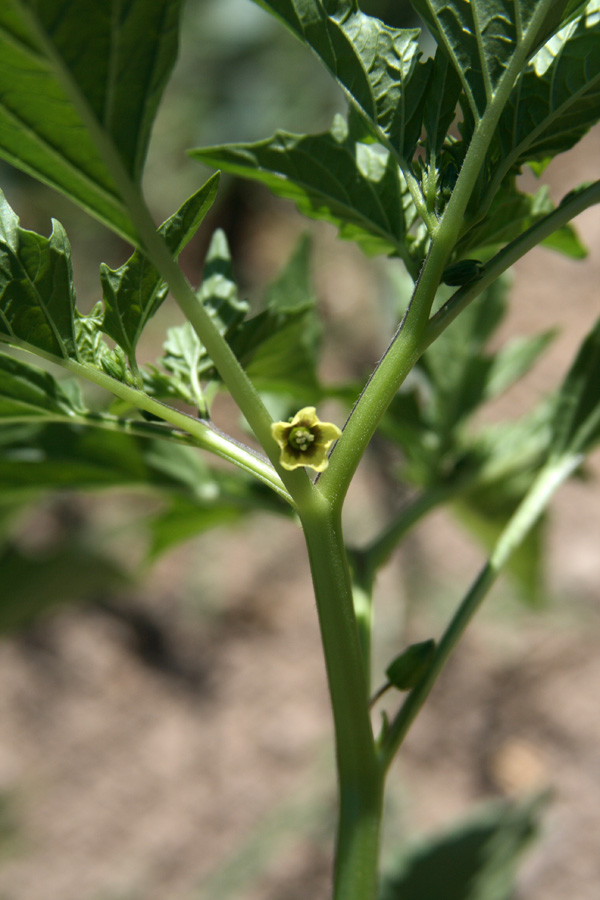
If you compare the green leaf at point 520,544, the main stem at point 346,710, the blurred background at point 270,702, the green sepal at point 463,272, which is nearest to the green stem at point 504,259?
the green sepal at point 463,272

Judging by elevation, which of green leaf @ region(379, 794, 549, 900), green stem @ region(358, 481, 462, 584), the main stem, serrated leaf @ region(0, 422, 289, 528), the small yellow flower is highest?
serrated leaf @ region(0, 422, 289, 528)

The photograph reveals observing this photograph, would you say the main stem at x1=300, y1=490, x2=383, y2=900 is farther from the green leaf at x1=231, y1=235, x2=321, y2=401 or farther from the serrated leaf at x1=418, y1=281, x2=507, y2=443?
the serrated leaf at x1=418, y1=281, x2=507, y2=443

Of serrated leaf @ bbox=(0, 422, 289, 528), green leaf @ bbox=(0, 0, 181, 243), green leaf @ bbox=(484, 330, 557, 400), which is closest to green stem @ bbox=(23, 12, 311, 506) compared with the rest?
green leaf @ bbox=(0, 0, 181, 243)

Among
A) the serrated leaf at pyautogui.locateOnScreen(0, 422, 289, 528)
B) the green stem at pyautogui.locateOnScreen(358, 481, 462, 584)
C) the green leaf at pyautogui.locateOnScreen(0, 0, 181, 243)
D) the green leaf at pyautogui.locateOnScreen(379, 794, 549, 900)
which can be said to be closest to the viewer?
the green leaf at pyautogui.locateOnScreen(0, 0, 181, 243)

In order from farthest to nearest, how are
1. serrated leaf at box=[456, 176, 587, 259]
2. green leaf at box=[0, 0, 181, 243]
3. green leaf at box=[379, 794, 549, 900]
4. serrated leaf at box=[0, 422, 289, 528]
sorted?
green leaf at box=[379, 794, 549, 900] < serrated leaf at box=[0, 422, 289, 528] < serrated leaf at box=[456, 176, 587, 259] < green leaf at box=[0, 0, 181, 243]

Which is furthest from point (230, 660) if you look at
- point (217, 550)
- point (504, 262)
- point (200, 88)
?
point (200, 88)

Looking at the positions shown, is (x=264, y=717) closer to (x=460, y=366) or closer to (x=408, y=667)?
(x=460, y=366)

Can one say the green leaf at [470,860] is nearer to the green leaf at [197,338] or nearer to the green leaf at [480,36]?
the green leaf at [197,338]

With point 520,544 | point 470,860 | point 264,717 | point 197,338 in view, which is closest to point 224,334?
point 197,338
